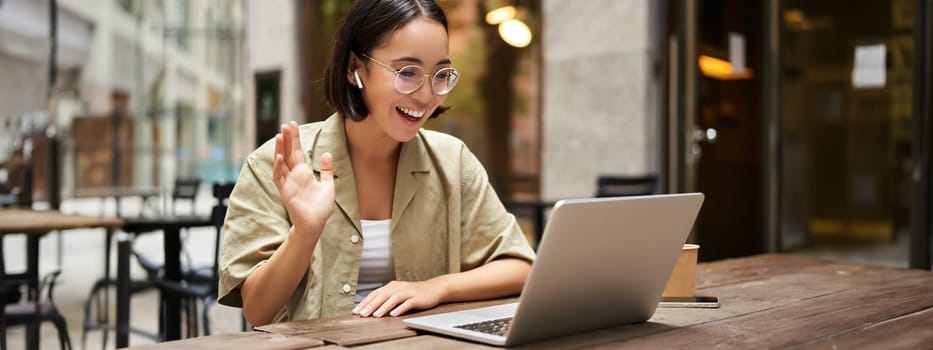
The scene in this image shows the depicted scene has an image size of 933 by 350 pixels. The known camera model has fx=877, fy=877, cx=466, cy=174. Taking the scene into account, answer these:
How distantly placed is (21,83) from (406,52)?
5009 millimetres

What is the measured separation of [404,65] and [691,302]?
0.68m

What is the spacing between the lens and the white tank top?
177cm

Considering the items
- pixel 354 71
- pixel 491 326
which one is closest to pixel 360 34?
pixel 354 71

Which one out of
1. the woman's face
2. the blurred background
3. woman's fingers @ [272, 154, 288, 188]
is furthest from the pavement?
woman's fingers @ [272, 154, 288, 188]

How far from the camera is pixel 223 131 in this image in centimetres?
994

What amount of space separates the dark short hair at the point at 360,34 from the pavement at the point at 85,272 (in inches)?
76.1

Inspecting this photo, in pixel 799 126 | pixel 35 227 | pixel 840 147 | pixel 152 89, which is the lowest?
pixel 35 227

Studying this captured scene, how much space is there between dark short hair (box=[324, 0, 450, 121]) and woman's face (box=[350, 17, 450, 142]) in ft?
0.07

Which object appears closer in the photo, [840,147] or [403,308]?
[403,308]

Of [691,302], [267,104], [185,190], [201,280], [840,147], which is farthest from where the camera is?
[267,104]

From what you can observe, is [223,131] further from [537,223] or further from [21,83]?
[537,223]

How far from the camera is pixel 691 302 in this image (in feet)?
5.06

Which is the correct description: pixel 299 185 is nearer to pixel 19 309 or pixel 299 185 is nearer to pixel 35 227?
pixel 19 309

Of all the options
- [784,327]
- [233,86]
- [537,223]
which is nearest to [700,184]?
[537,223]
